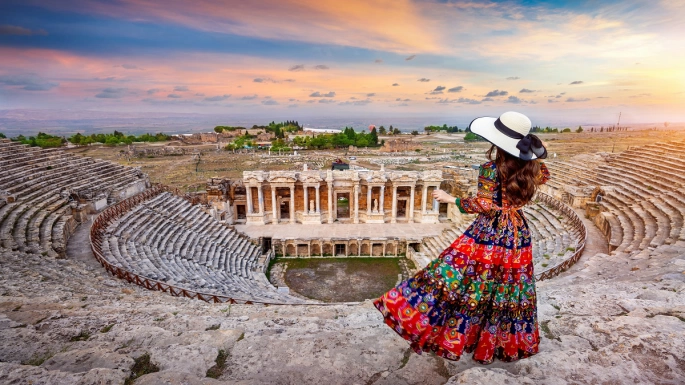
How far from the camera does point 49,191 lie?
17875 millimetres

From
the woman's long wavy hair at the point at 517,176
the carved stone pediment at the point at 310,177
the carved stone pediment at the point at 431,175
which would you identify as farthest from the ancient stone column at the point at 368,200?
the woman's long wavy hair at the point at 517,176

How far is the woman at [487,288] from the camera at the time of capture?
364 cm

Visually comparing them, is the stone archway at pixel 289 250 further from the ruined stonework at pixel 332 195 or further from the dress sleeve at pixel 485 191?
the dress sleeve at pixel 485 191

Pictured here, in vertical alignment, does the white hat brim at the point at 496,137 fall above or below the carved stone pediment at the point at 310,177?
above

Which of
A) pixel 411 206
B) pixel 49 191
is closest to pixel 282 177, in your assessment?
pixel 411 206

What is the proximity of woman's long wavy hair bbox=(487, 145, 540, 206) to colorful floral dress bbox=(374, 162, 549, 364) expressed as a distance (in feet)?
0.27

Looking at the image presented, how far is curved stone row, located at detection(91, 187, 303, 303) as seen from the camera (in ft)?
41.1

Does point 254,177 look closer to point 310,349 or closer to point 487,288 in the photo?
point 310,349

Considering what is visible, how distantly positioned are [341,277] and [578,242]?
1161 centimetres

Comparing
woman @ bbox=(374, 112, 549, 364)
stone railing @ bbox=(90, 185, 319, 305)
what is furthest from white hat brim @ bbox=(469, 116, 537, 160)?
stone railing @ bbox=(90, 185, 319, 305)

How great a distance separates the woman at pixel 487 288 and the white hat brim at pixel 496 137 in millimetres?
14

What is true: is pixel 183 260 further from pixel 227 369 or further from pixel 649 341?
pixel 649 341

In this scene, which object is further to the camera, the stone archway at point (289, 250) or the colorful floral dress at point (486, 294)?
the stone archway at point (289, 250)

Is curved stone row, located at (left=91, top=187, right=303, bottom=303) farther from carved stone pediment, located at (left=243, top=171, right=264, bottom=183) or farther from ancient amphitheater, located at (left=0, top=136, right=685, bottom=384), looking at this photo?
carved stone pediment, located at (left=243, top=171, right=264, bottom=183)
